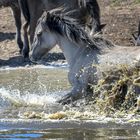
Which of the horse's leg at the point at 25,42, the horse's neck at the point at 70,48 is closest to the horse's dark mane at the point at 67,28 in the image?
the horse's neck at the point at 70,48

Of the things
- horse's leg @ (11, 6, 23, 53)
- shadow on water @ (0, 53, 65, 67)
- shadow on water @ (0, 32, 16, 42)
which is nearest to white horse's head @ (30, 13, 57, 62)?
shadow on water @ (0, 53, 65, 67)

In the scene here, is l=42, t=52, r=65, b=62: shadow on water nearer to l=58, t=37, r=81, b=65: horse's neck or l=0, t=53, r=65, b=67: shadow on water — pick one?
l=0, t=53, r=65, b=67: shadow on water

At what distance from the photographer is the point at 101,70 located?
9.91 metres

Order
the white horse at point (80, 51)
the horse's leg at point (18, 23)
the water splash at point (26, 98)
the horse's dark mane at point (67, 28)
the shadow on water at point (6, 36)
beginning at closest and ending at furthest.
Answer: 1. the white horse at point (80, 51)
2. the horse's dark mane at point (67, 28)
3. the water splash at point (26, 98)
4. the horse's leg at point (18, 23)
5. the shadow on water at point (6, 36)

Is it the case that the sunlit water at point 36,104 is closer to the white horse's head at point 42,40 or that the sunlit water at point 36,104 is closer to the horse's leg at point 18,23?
the white horse's head at point 42,40

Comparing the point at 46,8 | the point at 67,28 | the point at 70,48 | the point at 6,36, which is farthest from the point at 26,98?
the point at 6,36

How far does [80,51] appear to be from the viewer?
1042cm

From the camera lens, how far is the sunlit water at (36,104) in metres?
7.87

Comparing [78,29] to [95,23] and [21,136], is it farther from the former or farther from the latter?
[21,136]

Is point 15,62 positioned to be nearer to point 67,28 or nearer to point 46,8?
point 46,8

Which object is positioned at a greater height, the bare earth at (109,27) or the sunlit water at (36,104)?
the sunlit water at (36,104)

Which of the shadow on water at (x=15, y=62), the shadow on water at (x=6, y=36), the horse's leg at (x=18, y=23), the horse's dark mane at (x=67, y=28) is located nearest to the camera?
the horse's dark mane at (x=67, y=28)

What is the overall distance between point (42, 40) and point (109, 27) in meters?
7.24

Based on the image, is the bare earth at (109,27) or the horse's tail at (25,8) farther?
the bare earth at (109,27)
